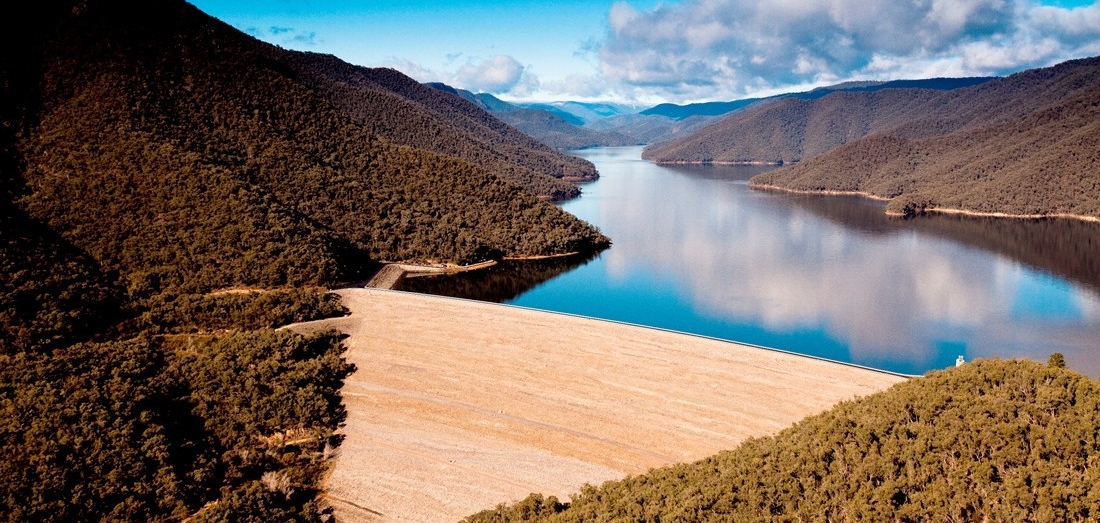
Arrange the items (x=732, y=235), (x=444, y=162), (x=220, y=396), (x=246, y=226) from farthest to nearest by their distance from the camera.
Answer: (x=732, y=235) → (x=444, y=162) → (x=246, y=226) → (x=220, y=396)

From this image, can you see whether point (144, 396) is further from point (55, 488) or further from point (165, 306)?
point (165, 306)

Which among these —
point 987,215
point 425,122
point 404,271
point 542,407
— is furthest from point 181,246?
point 987,215

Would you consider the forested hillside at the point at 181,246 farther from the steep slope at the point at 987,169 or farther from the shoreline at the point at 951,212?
the steep slope at the point at 987,169

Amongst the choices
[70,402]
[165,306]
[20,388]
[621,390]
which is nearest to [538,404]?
[621,390]

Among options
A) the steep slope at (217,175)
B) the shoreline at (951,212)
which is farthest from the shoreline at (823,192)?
the steep slope at (217,175)

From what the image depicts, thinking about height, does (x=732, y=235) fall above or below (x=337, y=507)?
above

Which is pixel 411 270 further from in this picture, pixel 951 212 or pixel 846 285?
pixel 951 212
